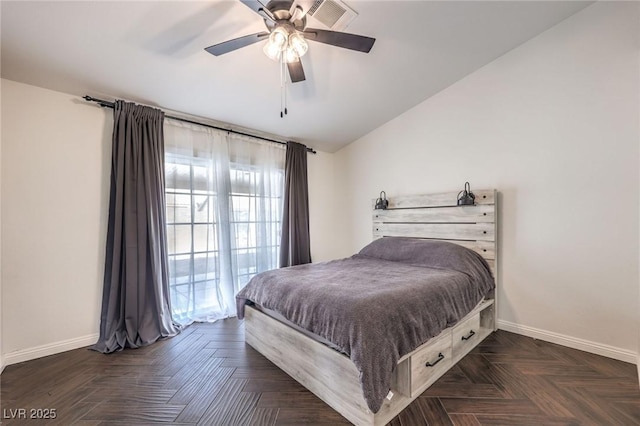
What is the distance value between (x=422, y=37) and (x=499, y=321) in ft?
9.43

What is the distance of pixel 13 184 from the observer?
2.10m

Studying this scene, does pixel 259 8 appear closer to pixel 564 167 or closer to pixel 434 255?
pixel 434 255

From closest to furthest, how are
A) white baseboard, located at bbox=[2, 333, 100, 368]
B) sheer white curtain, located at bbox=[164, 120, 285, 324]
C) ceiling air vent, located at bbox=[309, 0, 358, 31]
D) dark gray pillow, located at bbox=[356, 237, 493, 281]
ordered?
1. ceiling air vent, located at bbox=[309, 0, 358, 31]
2. white baseboard, located at bbox=[2, 333, 100, 368]
3. dark gray pillow, located at bbox=[356, 237, 493, 281]
4. sheer white curtain, located at bbox=[164, 120, 285, 324]

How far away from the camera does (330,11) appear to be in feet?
5.46

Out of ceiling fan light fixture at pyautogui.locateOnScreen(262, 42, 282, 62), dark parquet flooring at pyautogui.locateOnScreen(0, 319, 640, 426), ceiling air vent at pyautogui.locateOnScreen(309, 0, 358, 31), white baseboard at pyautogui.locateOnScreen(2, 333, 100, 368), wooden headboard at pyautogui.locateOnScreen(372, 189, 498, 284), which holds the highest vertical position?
ceiling air vent at pyautogui.locateOnScreen(309, 0, 358, 31)

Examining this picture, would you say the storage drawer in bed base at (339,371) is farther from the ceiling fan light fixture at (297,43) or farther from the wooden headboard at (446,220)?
the ceiling fan light fixture at (297,43)

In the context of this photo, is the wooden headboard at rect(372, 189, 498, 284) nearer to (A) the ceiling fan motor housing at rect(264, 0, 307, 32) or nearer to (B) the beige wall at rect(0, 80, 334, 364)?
(A) the ceiling fan motor housing at rect(264, 0, 307, 32)

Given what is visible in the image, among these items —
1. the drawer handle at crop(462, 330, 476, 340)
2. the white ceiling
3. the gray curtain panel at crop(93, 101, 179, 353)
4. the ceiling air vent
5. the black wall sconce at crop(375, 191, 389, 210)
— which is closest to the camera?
the ceiling air vent

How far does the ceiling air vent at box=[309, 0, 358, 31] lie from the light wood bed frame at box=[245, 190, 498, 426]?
83.1 inches

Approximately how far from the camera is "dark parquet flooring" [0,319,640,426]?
5.03 ft

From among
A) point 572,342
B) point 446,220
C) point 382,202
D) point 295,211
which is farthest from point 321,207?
point 572,342

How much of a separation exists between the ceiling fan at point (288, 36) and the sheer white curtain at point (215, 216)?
5.00 ft

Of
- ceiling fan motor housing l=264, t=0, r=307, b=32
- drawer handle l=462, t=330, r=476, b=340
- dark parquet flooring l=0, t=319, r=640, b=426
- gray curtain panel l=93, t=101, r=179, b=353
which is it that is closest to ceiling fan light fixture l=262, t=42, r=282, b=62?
ceiling fan motor housing l=264, t=0, r=307, b=32

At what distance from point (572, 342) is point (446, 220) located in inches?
58.7
